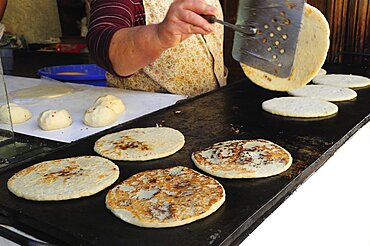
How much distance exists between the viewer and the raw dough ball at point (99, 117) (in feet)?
5.36

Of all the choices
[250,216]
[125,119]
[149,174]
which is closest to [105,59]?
[125,119]

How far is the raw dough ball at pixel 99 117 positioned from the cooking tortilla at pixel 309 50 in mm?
635

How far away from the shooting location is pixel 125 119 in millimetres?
1756

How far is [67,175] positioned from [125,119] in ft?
2.08

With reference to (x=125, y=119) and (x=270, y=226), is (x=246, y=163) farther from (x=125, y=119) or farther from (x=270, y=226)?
(x=125, y=119)

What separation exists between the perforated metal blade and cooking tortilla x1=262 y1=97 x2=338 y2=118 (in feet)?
1.05

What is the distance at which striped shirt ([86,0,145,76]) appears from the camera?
1.72m

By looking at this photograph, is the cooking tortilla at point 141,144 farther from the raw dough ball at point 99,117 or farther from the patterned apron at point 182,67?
the patterned apron at point 182,67

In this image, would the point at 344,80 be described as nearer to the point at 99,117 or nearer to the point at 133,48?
the point at 133,48

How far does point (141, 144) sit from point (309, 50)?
71 cm

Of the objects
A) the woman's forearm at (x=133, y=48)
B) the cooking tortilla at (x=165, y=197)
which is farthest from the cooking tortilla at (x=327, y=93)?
the cooking tortilla at (x=165, y=197)

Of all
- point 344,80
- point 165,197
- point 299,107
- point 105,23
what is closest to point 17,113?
point 105,23

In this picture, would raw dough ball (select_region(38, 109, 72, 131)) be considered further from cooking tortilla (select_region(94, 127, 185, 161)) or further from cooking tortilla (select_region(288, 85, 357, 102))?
cooking tortilla (select_region(288, 85, 357, 102))

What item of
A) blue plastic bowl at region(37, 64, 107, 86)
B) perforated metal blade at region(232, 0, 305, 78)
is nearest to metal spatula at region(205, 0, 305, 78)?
perforated metal blade at region(232, 0, 305, 78)
